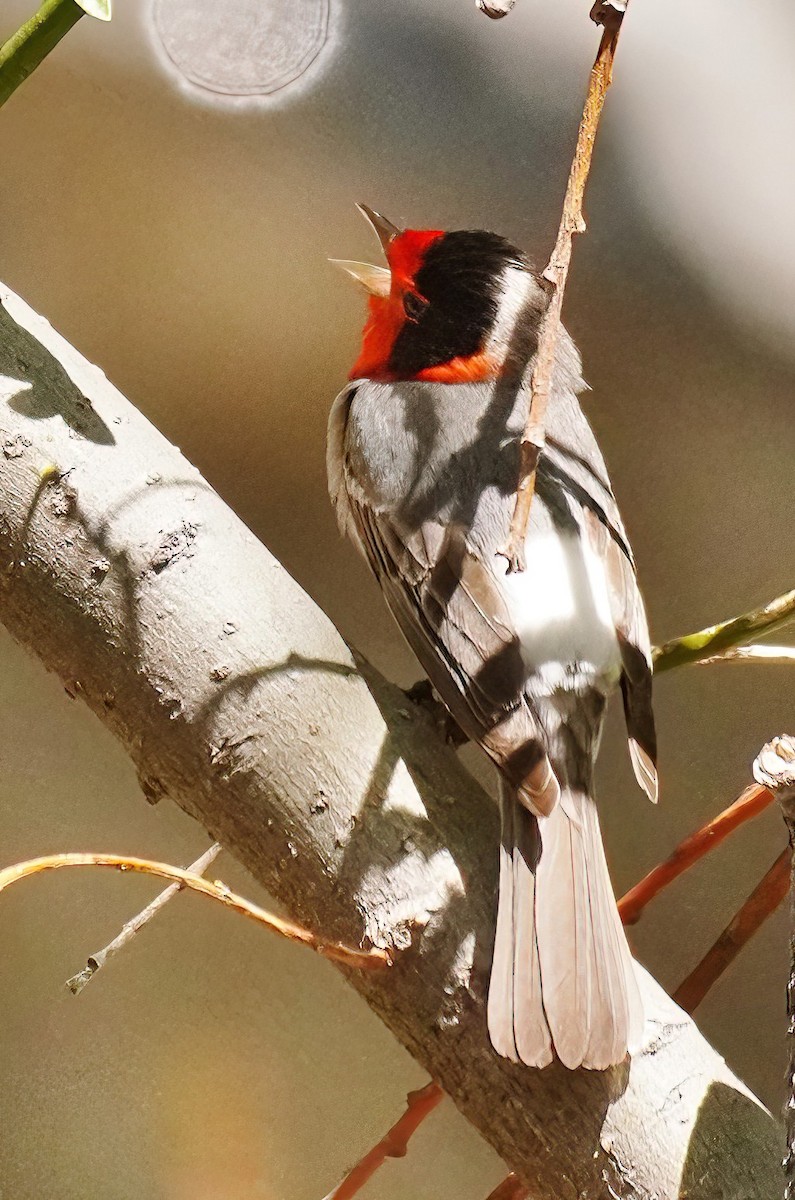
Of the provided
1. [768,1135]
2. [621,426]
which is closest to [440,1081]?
[768,1135]

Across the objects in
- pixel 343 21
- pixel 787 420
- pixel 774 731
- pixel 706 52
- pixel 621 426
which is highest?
pixel 343 21

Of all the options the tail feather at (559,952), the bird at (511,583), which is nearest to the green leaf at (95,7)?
the bird at (511,583)

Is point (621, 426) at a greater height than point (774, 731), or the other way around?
point (621, 426)

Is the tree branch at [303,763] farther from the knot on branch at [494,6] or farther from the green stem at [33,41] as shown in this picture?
the knot on branch at [494,6]

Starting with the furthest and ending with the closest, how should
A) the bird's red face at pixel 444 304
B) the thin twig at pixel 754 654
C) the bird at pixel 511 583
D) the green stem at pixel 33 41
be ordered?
the bird's red face at pixel 444 304 < the thin twig at pixel 754 654 < the green stem at pixel 33 41 < the bird at pixel 511 583

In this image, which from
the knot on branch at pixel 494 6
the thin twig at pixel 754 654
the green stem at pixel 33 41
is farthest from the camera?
the thin twig at pixel 754 654

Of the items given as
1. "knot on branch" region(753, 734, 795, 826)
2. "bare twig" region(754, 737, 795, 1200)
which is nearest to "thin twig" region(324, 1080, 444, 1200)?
"bare twig" region(754, 737, 795, 1200)

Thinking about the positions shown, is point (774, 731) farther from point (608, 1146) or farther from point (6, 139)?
point (6, 139)
